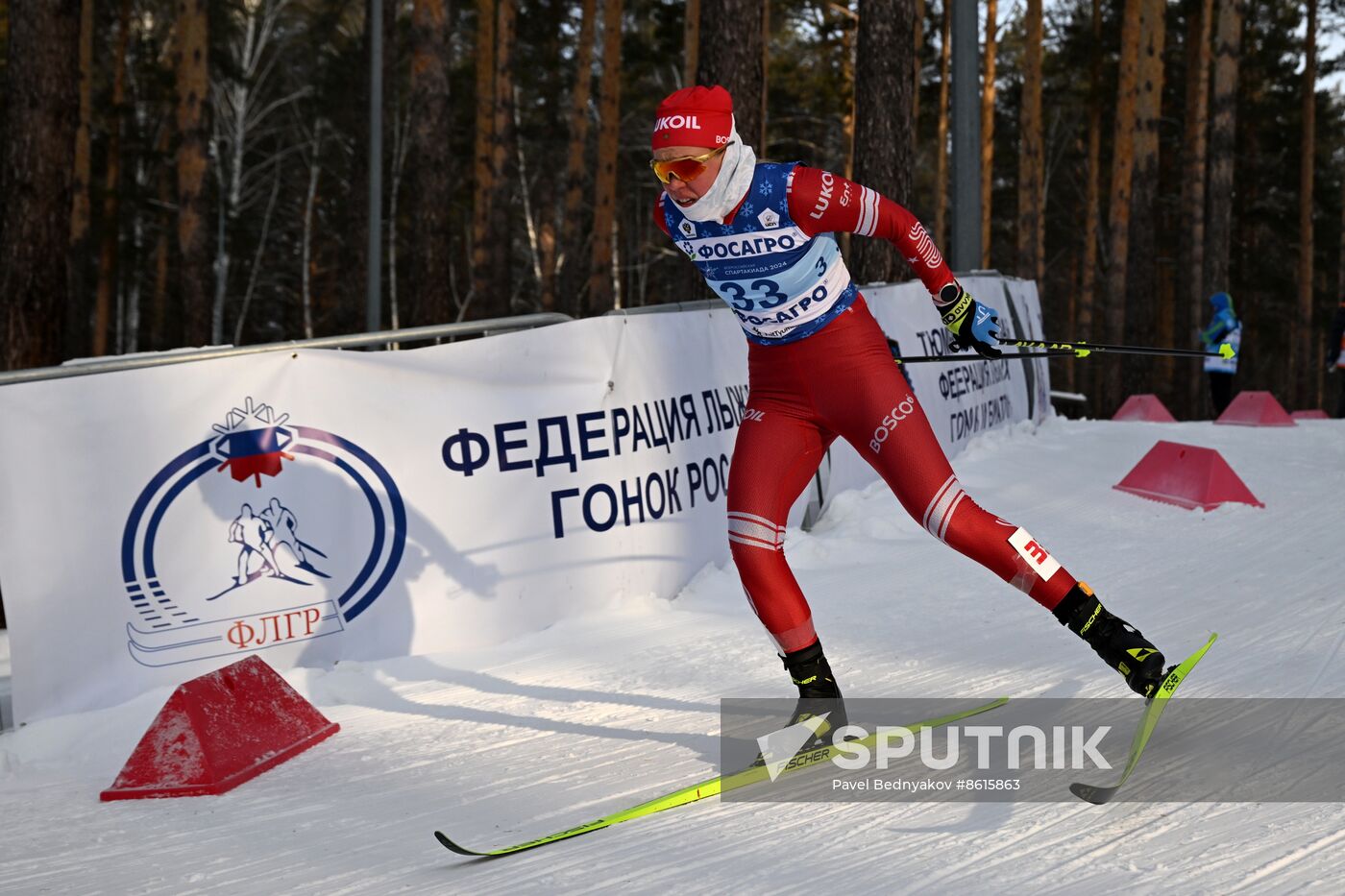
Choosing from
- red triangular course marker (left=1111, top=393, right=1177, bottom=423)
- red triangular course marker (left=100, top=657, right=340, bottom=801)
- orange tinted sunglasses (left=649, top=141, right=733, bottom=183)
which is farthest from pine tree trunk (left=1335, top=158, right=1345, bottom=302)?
red triangular course marker (left=100, top=657, right=340, bottom=801)

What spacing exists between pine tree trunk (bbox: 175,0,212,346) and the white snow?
13962 millimetres

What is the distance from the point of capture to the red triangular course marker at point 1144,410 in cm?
1568

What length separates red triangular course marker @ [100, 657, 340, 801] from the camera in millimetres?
4109

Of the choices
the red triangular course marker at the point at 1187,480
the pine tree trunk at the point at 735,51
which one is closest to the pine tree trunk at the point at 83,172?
the pine tree trunk at the point at 735,51

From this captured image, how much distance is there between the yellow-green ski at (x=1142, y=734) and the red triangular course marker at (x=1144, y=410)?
12.5 meters

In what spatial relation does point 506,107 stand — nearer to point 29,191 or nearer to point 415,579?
point 29,191

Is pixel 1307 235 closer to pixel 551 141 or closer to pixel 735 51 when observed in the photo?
pixel 551 141

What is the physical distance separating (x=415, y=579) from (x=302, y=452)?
76 centimetres

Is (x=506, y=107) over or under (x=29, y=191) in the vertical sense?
over

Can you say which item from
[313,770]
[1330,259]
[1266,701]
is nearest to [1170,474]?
[1266,701]

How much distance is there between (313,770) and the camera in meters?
4.30

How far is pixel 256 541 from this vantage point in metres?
5.34

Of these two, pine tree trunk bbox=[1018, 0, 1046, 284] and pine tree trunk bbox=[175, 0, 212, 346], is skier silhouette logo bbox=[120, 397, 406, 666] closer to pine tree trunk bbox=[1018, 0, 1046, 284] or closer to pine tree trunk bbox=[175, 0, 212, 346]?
pine tree trunk bbox=[175, 0, 212, 346]

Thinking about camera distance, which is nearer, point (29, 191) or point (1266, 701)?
point (1266, 701)
